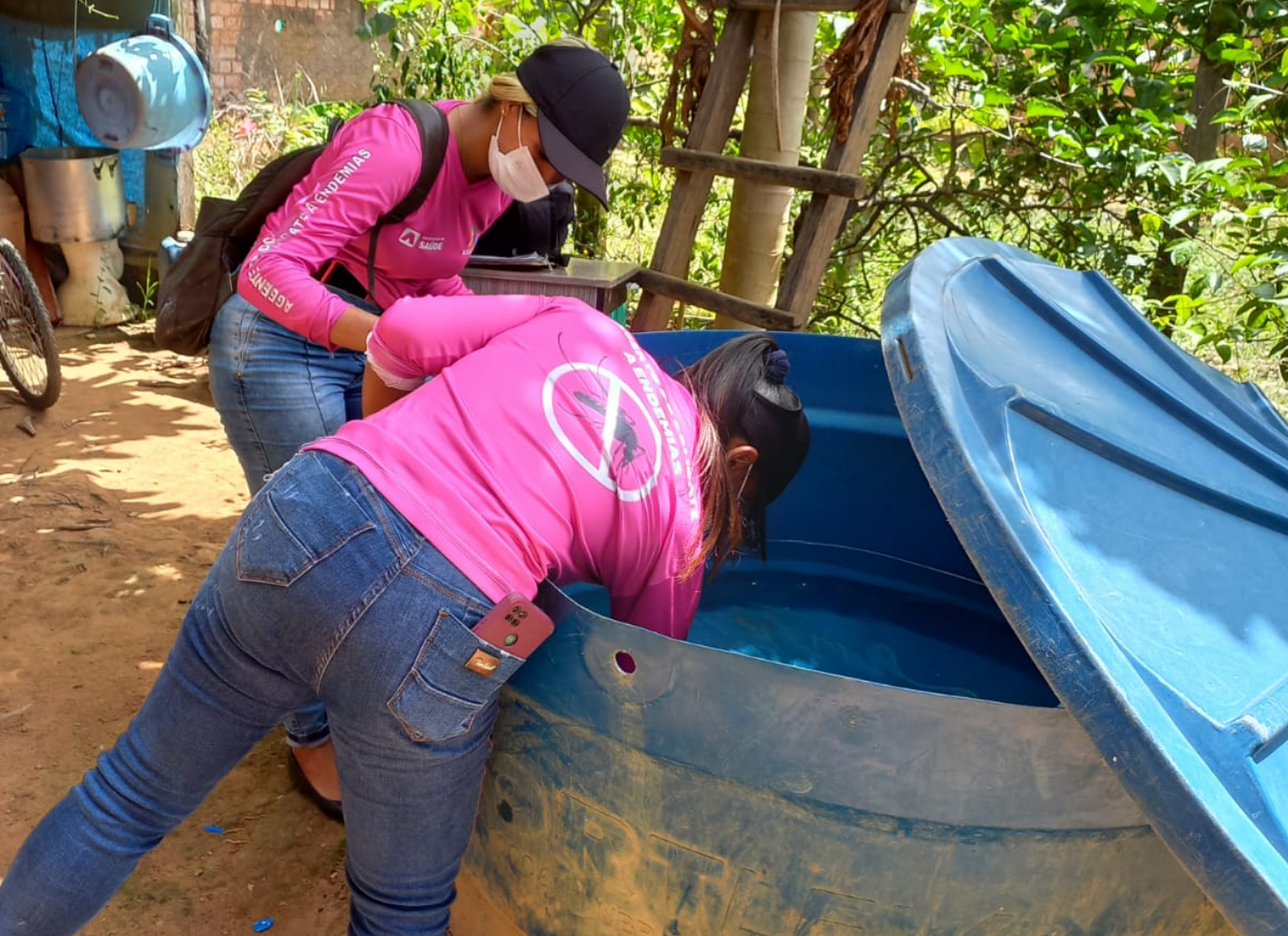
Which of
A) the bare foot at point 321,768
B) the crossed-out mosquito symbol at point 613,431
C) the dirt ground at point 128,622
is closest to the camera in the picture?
the crossed-out mosquito symbol at point 613,431

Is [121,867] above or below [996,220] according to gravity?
below

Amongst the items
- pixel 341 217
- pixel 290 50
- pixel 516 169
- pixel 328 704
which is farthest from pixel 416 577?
pixel 290 50

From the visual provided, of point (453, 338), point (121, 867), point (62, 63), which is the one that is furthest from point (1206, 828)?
point (62, 63)

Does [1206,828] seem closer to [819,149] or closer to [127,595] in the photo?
[127,595]

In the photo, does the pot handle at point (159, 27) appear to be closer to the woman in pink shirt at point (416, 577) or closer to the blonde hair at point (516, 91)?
the blonde hair at point (516, 91)

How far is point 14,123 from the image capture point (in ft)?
17.6

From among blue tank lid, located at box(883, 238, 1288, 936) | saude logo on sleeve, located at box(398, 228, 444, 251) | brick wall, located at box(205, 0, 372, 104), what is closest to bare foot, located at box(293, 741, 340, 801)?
saude logo on sleeve, located at box(398, 228, 444, 251)

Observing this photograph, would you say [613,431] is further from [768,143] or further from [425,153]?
[768,143]

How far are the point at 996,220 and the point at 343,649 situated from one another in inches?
151

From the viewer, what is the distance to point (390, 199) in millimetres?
1897

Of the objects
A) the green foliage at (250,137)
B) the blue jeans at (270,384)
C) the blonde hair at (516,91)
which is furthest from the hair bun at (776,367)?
the green foliage at (250,137)

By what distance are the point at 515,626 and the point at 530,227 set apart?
1.88 metres

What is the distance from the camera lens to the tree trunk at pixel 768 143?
314cm

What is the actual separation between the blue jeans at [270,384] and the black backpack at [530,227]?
0.99m
